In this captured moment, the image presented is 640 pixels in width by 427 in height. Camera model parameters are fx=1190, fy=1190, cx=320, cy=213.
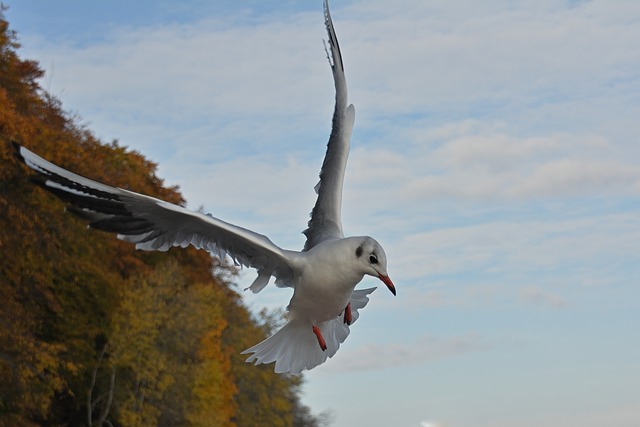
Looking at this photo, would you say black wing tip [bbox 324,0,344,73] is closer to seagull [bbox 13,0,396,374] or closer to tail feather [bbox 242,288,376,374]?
seagull [bbox 13,0,396,374]

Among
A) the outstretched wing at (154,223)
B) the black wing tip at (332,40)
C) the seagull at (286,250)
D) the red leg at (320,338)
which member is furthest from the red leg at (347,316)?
the black wing tip at (332,40)

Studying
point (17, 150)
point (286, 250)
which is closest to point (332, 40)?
point (286, 250)

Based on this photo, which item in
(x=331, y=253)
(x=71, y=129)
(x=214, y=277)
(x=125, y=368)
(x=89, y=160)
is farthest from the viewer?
(x=214, y=277)

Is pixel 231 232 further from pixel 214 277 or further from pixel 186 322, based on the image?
pixel 214 277

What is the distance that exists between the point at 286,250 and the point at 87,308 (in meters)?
29.9

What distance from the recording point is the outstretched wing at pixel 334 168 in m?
14.3

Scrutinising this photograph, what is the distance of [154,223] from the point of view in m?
13.0

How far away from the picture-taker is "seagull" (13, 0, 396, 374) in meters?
12.0

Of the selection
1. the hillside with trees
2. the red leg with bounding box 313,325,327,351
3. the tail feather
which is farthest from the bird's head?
the hillside with trees

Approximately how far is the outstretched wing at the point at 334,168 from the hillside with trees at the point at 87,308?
16643mm

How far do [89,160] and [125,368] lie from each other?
10.2 metres

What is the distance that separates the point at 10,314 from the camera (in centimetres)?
3188

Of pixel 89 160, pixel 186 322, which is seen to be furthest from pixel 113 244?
pixel 89 160

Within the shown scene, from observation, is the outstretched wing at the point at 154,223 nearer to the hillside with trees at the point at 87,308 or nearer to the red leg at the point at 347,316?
the red leg at the point at 347,316
